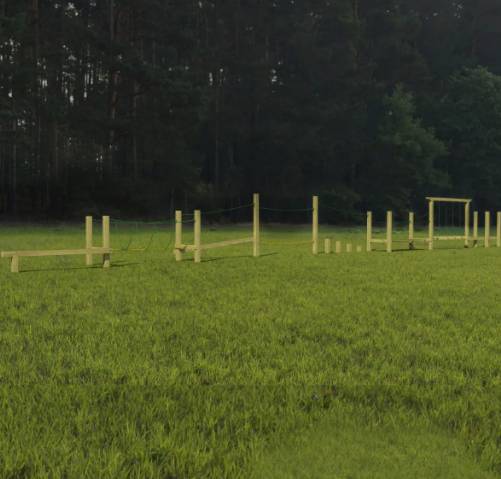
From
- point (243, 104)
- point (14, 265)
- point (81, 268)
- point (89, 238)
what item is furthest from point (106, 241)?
point (243, 104)

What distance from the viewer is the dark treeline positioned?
39719mm

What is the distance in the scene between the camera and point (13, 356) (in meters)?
5.61

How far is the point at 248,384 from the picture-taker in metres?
4.77

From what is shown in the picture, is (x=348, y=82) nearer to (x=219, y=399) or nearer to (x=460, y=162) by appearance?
(x=460, y=162)

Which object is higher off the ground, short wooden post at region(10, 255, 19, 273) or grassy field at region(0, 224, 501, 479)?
short wooden post at region(10, 255, 19, 273)

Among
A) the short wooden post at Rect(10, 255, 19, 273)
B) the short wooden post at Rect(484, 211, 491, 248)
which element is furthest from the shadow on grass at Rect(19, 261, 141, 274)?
the short wooden post at Rect(484, 211, 491, 248)

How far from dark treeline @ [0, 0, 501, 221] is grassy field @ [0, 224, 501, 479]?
2989 centimetres

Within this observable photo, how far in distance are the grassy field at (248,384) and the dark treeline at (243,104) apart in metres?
29.9

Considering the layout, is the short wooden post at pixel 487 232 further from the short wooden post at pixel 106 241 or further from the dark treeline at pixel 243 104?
the dark treeline at pixel 243 104

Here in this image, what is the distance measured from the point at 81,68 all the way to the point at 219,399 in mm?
43704

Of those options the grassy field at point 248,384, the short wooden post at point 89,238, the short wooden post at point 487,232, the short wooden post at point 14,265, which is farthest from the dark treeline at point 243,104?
the grassy field at point 248,384

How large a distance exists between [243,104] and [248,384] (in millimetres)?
50890

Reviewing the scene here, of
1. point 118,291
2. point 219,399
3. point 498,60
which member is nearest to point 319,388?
point 219,399

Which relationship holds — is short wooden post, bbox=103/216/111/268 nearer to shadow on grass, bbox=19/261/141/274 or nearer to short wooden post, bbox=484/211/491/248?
shadow on grass, bbox=19/261/141/274
